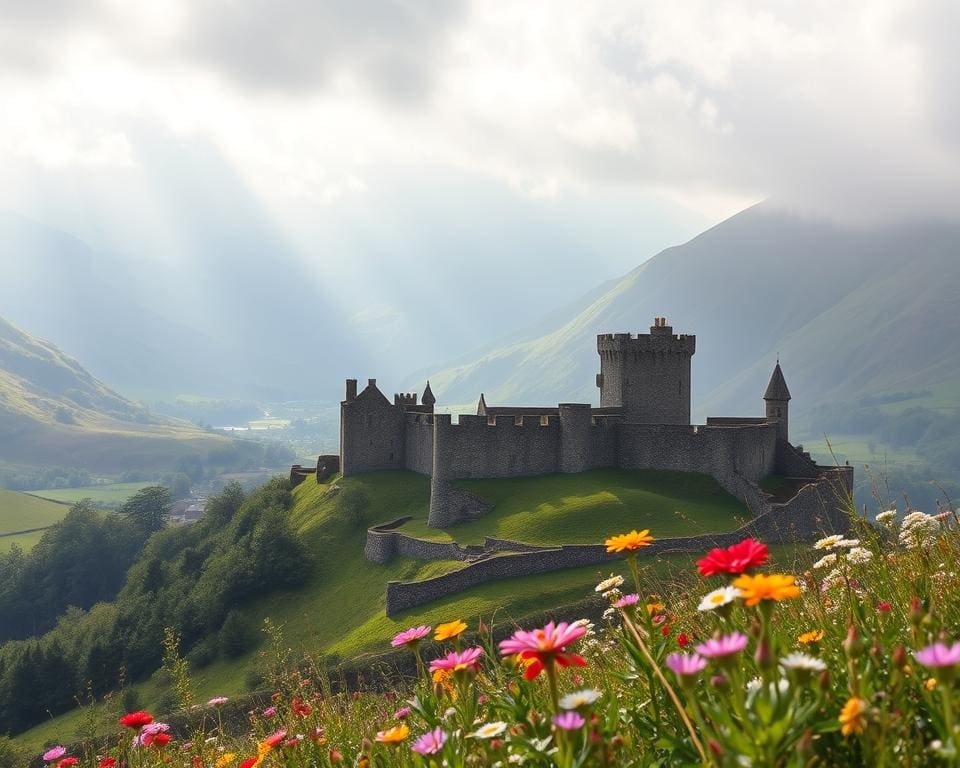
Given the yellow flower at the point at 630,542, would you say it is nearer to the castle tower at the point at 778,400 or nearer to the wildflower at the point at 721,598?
the wildflower at the point at 721,598

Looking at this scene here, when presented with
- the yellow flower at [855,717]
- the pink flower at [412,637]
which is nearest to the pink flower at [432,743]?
the pink flower at [412,637]

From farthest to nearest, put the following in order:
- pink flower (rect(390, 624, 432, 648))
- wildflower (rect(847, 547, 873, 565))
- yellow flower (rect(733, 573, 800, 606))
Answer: wildflower (rect(847, 547, 873, 565)) → pink flower (rect(390, 624, 432, 648)) → yellow flower (rect(733, 573, 800, 606))

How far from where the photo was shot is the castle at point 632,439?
175 feet

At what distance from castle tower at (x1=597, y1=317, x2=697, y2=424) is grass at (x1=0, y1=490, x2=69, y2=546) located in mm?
109200

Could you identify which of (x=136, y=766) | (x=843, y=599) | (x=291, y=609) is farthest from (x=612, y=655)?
(x=291, y=609)

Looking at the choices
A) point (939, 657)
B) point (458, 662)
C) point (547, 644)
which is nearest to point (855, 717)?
point (939, 657)

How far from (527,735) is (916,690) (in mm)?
1852

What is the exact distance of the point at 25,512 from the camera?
152 metres

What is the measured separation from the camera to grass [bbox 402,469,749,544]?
48906 mm

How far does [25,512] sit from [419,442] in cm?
11098

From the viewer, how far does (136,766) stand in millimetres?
8164

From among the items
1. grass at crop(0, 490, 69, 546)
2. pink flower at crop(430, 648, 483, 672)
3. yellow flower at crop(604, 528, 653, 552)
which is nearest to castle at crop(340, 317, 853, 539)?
yellow flower at crop(604, 528, 653, 552)

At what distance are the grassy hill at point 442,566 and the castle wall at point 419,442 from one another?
292cm

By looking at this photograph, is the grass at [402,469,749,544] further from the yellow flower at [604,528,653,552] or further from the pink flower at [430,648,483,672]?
the pink flower at [430,648,483,672]
